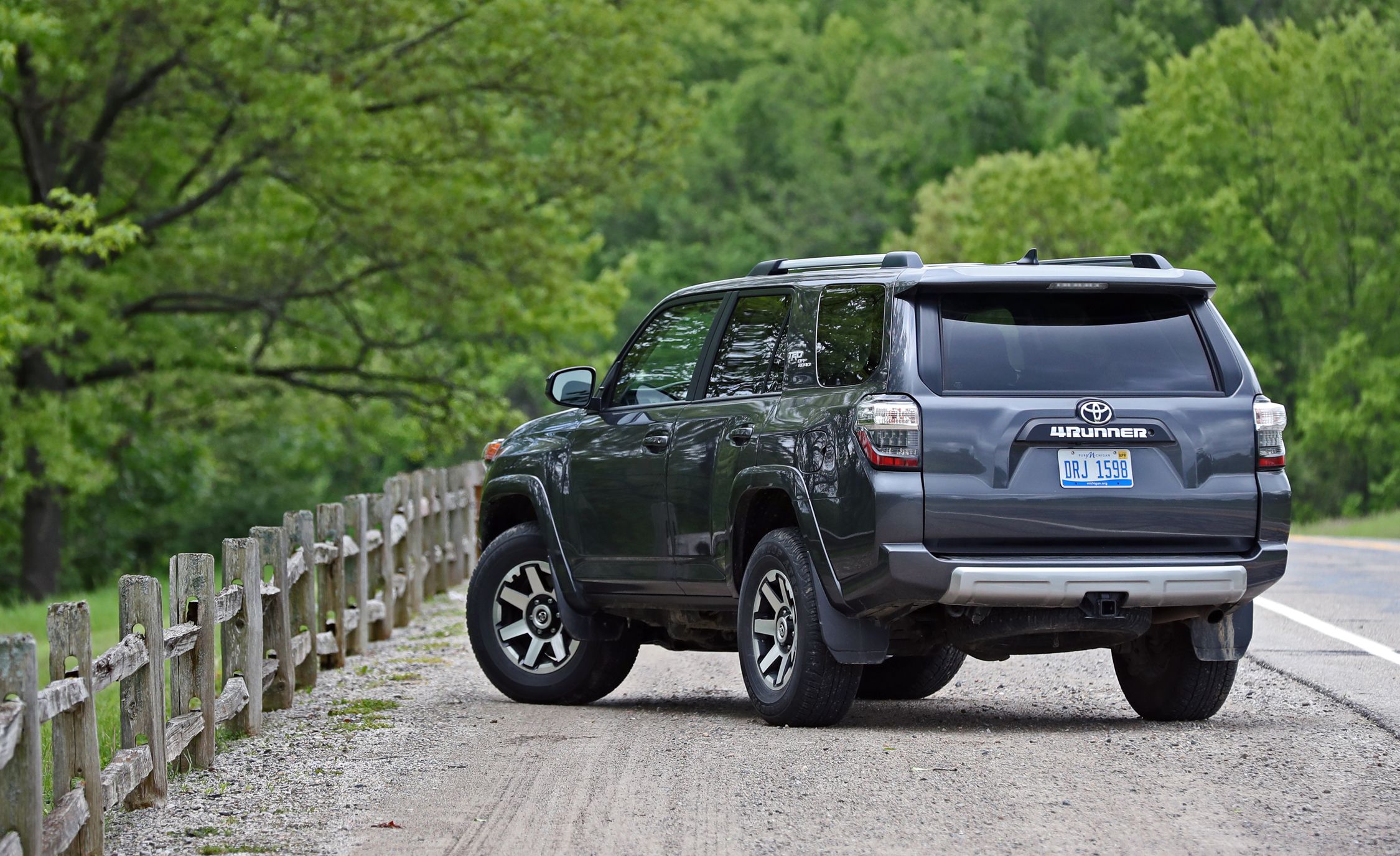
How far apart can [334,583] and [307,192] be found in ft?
49.5

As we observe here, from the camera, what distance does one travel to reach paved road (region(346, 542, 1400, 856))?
649cm

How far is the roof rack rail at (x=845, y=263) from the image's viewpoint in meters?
8.73

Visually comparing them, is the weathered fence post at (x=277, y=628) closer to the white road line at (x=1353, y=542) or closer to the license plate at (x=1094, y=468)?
the license plate at (x=1094, y=468)

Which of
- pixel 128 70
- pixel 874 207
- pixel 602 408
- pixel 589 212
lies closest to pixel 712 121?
pixel 874 207

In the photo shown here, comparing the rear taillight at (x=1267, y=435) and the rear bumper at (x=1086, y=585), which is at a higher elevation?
the rear taillight at (x=1267, y=435)

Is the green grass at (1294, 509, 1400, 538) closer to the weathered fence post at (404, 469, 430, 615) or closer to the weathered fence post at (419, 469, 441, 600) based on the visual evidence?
the weathered fence post at (419, 469, 441, 600)

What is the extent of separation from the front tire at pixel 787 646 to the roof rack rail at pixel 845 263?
1.27 metres

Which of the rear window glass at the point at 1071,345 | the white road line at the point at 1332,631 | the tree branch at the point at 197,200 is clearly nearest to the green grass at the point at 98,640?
the rear window glass at the point at 1071,345

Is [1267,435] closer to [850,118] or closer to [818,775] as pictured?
[818,775]

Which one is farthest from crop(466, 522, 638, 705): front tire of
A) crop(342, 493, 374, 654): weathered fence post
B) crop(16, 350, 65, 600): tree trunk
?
crop(16, 350, 65, 600): tree trunk

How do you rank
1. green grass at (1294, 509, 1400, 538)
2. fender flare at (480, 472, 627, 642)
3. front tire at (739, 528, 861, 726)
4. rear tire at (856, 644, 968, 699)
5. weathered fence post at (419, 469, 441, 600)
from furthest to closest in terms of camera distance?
green grass at (1294, 509, 1400, 538)
weathered fence post at (419, 469, 441, 600)
fender flare at (480, 472, 627, 642)
rear tire at (856, 644, 968, 699)
front tire at (739, 528, 861, 726)

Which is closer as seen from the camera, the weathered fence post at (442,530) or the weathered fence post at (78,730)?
the weathered fence post at (78,730)

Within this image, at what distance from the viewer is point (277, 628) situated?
34.6ft

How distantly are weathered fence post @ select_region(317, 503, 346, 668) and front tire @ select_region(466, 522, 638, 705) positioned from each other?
1.98 m
